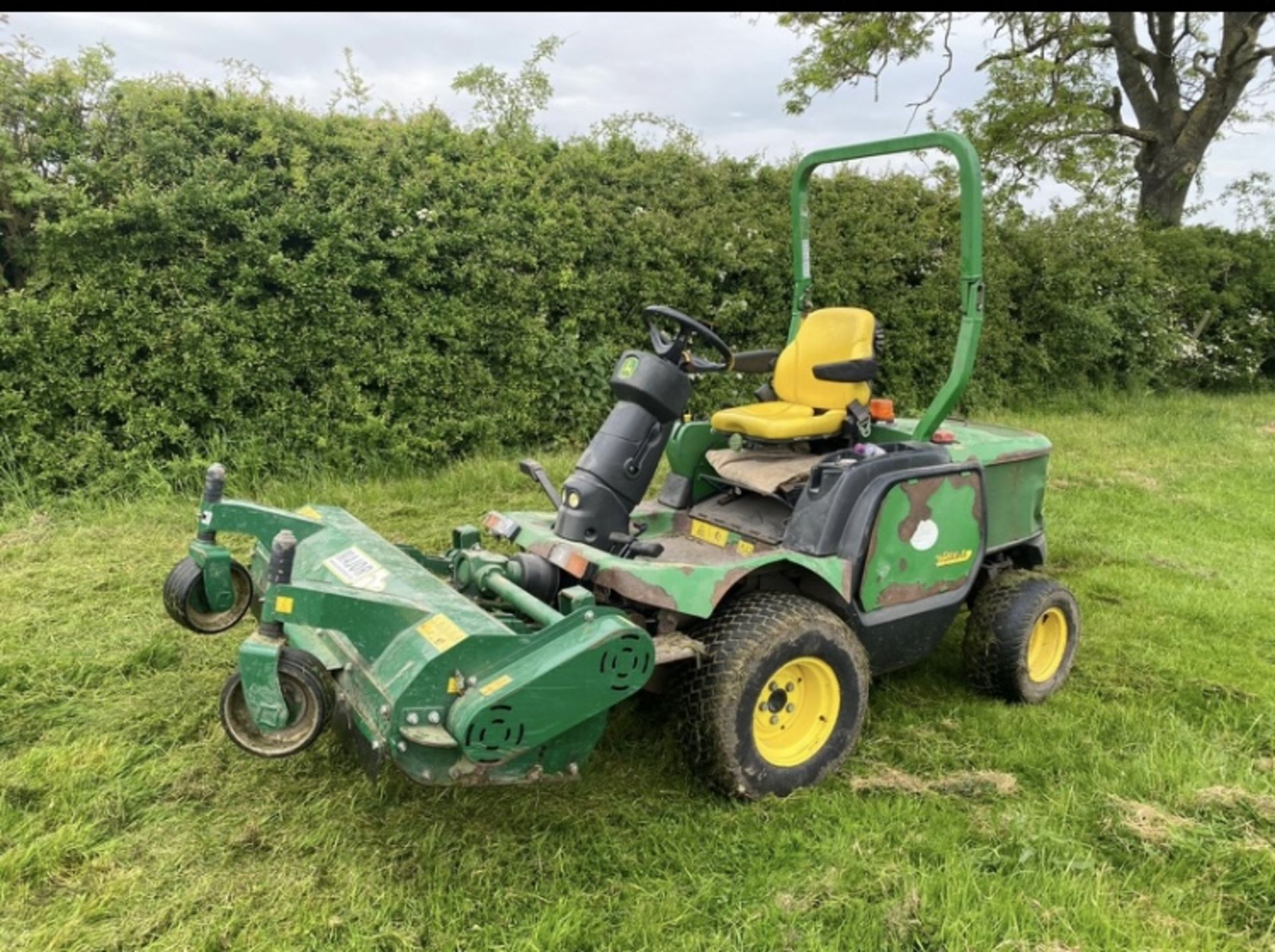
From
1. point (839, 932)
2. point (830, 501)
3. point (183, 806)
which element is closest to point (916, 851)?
point (839, 932)

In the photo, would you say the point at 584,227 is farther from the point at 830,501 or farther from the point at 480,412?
the point at 830,501

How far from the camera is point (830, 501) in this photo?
319 cm

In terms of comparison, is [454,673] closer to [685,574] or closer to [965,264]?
[685,574]

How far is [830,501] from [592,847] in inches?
53.8

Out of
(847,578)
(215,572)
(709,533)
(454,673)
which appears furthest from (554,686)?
(709,533)

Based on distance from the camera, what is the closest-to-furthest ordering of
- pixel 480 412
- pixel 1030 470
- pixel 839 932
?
pixel 839 932 → pixel 1030 470 → pixel 480 412

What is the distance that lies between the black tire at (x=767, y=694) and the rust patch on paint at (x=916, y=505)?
44cm

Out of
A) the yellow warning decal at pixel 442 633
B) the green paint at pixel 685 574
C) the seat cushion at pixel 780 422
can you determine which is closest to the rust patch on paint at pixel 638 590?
the green paint at pixel 685 574

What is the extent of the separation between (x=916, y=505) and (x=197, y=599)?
2488 millimetres

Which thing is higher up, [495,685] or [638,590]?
[638,590]

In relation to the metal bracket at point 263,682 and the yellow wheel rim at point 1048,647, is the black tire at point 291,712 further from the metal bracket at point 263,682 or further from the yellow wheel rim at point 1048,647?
the yellow wheel rim at point 1048,647

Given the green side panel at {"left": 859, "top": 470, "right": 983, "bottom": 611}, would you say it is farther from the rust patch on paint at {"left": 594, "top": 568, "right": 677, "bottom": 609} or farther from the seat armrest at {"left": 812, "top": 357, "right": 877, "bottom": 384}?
the rust patch on paint at {"left": 594, "top": 568, "right": 677, "bottom": 609}

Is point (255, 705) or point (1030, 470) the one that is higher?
point (1030, 470)

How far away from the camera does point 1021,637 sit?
3564 mm
